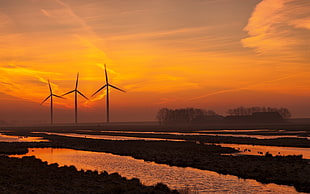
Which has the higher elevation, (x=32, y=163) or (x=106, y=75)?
(x=106, y=75)

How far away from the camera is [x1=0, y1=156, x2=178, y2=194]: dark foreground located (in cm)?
2325

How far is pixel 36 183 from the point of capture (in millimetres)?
25734

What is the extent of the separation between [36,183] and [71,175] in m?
4.13

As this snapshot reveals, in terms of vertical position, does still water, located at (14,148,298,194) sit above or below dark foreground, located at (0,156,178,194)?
below

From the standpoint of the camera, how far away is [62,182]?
26547 millimetres

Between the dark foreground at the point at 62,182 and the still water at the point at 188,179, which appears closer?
the dark foreground at the point at 62,182

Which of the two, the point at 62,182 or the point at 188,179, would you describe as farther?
the point at 188,179

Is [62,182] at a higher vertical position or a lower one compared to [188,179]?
higher

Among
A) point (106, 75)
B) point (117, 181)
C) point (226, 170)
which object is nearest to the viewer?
point (117, 181)

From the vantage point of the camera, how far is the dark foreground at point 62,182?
23.2m

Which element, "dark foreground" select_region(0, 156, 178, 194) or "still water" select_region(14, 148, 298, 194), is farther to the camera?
"still water" select_region(14, 148, 298, 194)

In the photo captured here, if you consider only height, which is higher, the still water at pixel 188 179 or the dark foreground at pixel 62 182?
the dark foreground at pixel 62 182

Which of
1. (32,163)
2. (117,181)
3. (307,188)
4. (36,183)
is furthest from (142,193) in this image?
(32,163)

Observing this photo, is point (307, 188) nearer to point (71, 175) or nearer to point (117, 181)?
point (117, 181)
